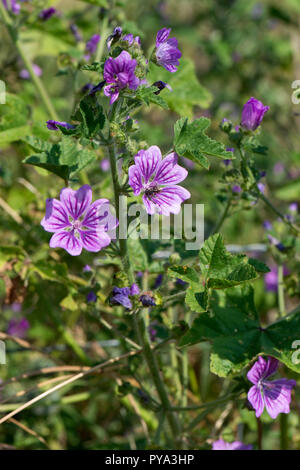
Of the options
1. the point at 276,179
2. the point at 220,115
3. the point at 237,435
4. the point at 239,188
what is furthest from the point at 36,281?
the point at 276,179

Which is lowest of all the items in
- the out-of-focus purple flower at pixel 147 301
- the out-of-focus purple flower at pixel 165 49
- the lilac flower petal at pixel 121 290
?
the out-of-focus purple flower at pixel 147 301

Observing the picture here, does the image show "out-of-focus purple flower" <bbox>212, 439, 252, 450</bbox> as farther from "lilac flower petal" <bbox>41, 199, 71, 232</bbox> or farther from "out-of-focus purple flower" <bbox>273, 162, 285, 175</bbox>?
"out-of-focus purple flower" <bbox>273, 162, 285, 175</bbox>

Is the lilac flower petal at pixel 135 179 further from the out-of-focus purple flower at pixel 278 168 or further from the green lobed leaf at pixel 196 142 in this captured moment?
the out-of-focus purple flower at pixel 278 168

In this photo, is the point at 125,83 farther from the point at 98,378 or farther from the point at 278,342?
the point at 98,378

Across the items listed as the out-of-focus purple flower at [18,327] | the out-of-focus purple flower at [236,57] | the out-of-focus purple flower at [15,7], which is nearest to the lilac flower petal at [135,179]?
the out-of-focus purple flower at [15,7]

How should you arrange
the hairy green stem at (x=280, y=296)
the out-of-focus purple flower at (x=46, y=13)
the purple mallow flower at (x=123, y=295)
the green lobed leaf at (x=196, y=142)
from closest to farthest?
the green lobed leaf at (x=196, y=142), the purple mallow flower at (x=123, y=295), the hairy green stem at (x=280, y=296), the out-of-focus purple flower at (x=46, y=13)

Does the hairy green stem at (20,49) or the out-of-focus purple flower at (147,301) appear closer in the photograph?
the out-of-focus purple flower at (147,301)

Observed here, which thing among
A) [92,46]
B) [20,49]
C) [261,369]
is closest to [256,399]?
[261,369]

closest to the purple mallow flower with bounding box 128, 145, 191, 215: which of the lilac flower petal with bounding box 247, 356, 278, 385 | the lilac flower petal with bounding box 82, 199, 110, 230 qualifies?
the lilac flower petal with bounding box 82, 199, 110, 230
